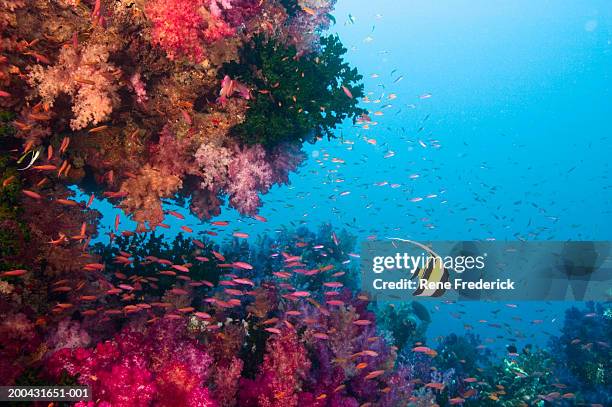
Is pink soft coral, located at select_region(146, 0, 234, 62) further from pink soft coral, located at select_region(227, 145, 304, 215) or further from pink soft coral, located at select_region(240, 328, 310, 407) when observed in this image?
pink soft coral, located at select_region(240, 328, 310, 407)

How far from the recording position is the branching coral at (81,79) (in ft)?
18.0

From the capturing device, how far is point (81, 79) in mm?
5402

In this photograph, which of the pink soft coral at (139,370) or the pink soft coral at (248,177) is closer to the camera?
the pink soft coral at (139,370)

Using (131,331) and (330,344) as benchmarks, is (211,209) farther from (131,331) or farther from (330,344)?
(330,344)

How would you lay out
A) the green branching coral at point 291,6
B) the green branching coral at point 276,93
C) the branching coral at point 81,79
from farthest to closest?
the green branching coral at point 291,6
the green branching coral at point 276,93
the branching coral at point 81,79

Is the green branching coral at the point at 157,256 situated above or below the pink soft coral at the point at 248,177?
below

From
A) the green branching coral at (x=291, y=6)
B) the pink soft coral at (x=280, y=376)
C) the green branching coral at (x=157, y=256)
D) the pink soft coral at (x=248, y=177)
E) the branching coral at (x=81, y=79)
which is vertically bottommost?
the pink soft coral at (x=280, y=376)

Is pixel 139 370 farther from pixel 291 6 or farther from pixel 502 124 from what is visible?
pixel 502 124

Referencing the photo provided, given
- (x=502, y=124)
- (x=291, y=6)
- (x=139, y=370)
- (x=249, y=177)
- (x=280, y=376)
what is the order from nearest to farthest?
(x=139, y=370), (x=280, y=376), (x=249, y=177), (x=291, y=6), (x=502, y=124)

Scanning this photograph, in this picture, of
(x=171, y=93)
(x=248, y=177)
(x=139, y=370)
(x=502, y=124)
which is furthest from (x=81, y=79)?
(x=502, y=124)

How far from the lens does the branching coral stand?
5.47 m

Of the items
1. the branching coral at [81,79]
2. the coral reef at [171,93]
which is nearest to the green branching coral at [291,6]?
the coral reef at [171,93]

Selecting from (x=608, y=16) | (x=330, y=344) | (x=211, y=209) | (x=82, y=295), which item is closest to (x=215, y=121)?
(x=211, y=209)

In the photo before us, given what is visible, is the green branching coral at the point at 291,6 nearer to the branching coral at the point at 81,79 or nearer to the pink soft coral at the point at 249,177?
the pink soft coral at the point at 249,177
